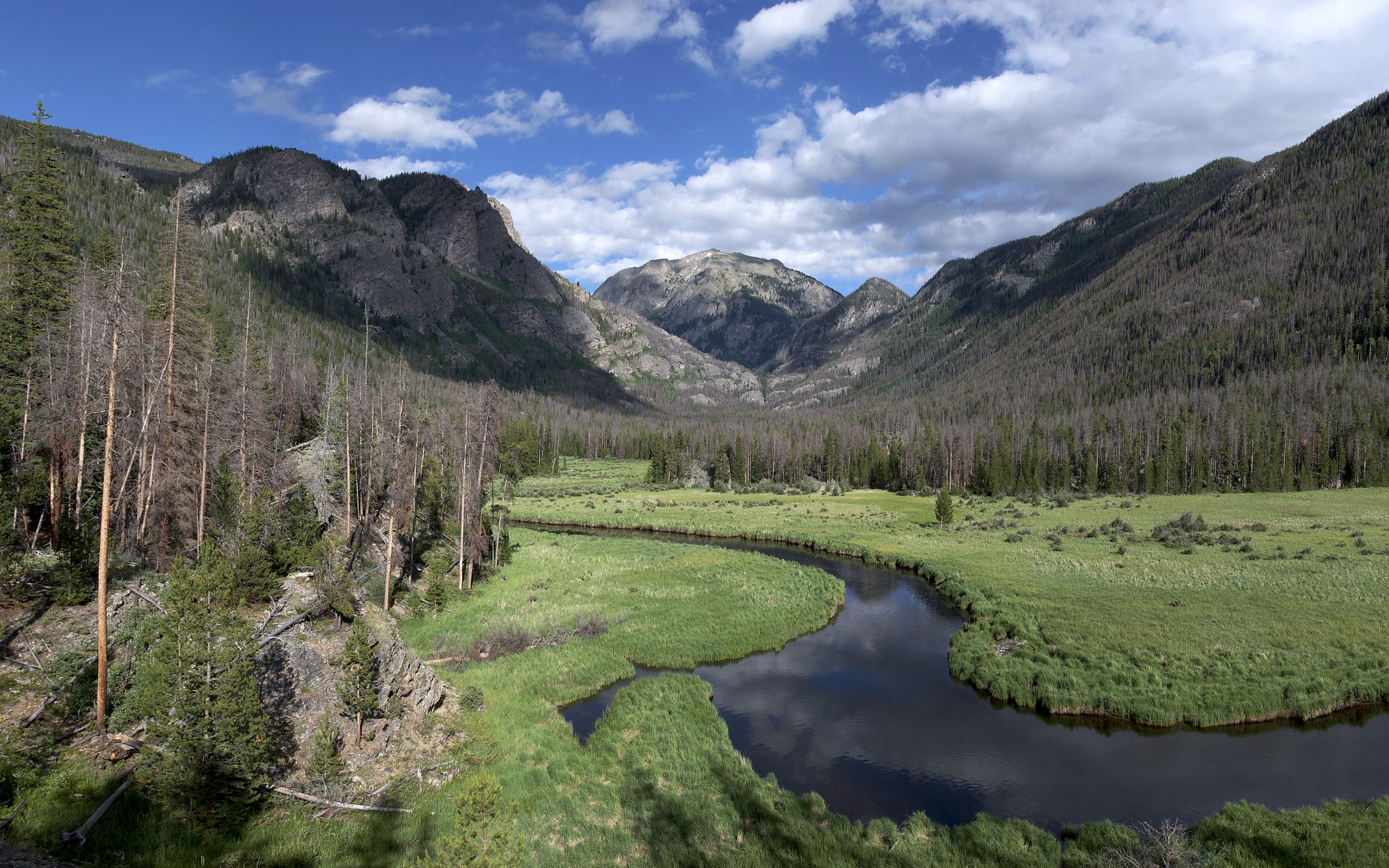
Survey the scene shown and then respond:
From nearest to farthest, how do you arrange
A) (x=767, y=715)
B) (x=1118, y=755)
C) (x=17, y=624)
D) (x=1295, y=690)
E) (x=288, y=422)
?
(x=17, y=624) < (x=1118, y=755) < (x=1295, y=690) < (x=767, y=715) < (x=288, y=422)

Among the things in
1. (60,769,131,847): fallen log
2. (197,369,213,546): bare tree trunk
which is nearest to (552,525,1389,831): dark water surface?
(60,769,131,847): fallen log

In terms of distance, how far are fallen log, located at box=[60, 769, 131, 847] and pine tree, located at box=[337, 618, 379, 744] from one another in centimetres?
421

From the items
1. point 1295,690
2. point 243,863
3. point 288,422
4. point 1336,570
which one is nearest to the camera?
point 243,863

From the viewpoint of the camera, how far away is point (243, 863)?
1123 centimetres

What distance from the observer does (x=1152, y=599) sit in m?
34.3

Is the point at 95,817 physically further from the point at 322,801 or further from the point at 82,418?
the point at 82,418

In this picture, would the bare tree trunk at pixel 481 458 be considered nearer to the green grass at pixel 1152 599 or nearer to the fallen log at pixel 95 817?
the fallen log at pixel 95 817

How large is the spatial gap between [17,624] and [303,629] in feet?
21.0

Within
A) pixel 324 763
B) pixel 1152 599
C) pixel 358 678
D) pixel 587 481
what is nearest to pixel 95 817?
pixel 324 763

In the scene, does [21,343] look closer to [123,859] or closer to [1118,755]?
[123,859]

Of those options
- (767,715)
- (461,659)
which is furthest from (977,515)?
(461,659)

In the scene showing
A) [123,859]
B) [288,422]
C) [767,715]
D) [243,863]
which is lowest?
[767,715]

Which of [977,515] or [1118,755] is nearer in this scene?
[1118,755]

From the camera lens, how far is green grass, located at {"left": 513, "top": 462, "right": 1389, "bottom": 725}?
912 inches
